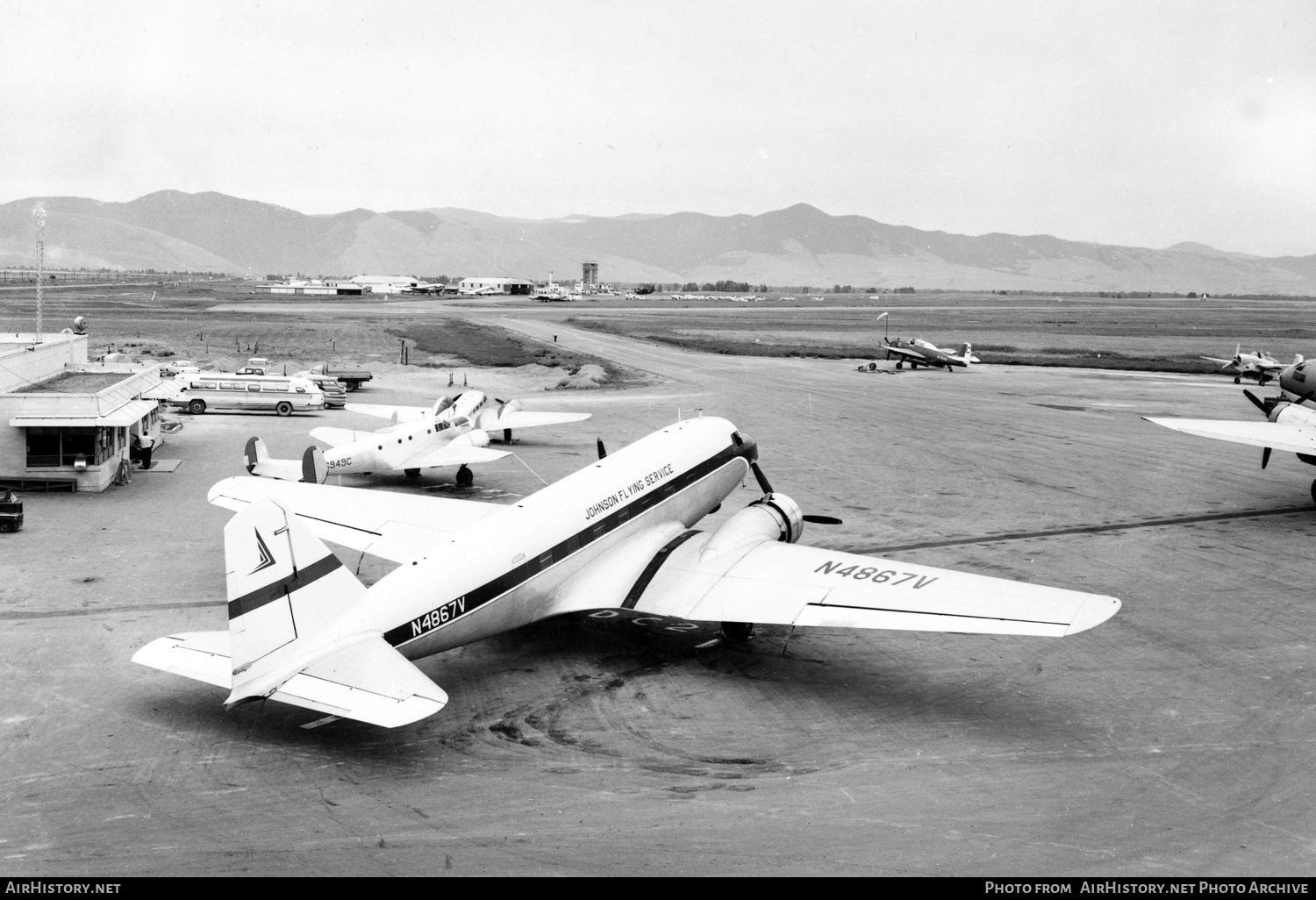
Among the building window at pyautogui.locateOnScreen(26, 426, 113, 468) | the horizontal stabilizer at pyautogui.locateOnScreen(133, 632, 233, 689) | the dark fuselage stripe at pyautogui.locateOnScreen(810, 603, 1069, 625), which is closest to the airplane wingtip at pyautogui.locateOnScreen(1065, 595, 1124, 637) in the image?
the dark fuselage stripe at pyautogui.locateOnScreen(810, 603, 1069, 625)

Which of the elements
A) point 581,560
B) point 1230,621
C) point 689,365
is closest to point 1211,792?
point 1230,621

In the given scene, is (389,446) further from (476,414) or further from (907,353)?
(907,353)

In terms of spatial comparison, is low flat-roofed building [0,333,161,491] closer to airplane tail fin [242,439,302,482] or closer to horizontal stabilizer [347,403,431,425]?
airplane tail fin [242,439,302,482]

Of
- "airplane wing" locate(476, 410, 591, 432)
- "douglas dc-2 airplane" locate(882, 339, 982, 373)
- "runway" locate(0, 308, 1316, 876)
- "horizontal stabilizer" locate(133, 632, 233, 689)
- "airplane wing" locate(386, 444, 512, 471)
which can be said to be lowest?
"runway" locate(0, 308, 1316, 876)

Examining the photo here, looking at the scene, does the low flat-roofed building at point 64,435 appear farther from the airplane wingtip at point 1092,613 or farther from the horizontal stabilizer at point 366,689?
the airplane wingtip at point 1092,613

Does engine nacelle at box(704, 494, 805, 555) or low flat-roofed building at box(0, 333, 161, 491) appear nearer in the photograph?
engine nacelle at box(704, 494, 805, 555)

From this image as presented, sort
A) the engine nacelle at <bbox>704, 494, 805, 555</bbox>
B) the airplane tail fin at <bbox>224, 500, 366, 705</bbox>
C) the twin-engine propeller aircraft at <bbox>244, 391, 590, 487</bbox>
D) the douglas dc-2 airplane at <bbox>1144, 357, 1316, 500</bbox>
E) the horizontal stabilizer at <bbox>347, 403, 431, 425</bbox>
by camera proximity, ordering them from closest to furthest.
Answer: the airplane tail fin at <bbox>224, 500, 366, 705</bbox> < the engine nacelle at <bbox>704, 494, 805, 555</bbox> < the douglas dc-2 airplane at <bbox>1144, 357, 1316, 500</bbox> < the twin-engine propeller aircraft at <bbox>244, 391, 590, 487</bbox> < the horizontal stabilizer at <bbox>347, 403, 431, 425</bbox>

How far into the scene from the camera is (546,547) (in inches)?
731

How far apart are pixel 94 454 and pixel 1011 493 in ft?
101

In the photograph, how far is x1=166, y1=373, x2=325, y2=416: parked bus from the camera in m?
49.4

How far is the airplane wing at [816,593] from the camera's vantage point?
53.8ft

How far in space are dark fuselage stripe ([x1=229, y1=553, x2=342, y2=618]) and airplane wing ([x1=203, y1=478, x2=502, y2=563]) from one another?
5.88 m

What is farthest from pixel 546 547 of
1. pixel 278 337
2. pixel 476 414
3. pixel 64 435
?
pixel 278 337

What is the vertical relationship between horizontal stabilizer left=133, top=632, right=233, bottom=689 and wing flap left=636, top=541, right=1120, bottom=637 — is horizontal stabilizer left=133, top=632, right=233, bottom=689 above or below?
below
